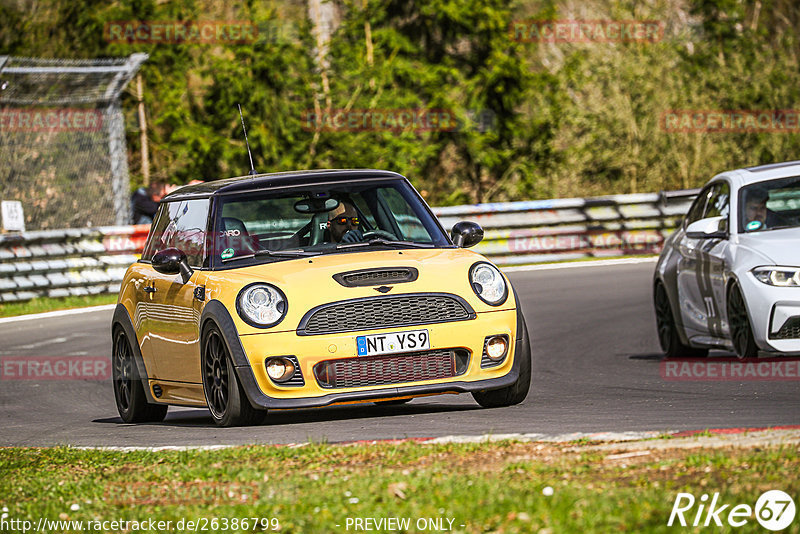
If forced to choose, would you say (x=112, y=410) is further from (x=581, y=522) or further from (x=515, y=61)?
(x=515, y=61)

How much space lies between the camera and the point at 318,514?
5219 mm

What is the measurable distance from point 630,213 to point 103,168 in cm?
829

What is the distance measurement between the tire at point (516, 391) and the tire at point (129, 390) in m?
2.48

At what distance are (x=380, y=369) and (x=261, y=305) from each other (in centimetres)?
77

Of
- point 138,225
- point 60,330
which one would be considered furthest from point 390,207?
point 138,225

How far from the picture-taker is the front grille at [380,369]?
7.98 m

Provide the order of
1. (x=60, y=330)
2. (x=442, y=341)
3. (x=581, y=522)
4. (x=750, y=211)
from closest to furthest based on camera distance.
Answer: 1. (x=581, y=522)
2. (x=442, y=341)
3. (x=750, y=211)
4. (x=60, y=330)

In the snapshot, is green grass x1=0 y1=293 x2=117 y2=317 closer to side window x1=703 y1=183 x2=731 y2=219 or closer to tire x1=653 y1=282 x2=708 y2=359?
tire x1=653 y1=282 x2=708 y2=359

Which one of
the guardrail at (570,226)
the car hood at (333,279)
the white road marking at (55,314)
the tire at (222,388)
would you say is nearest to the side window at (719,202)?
the car hood at (333,279)

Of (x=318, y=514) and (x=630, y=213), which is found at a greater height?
(x=318, y=514)

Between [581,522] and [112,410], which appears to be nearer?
[581,522]

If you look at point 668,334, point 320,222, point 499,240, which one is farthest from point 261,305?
point 499,240

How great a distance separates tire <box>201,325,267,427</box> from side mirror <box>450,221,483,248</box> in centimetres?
178

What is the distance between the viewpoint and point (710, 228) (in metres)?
10.9
